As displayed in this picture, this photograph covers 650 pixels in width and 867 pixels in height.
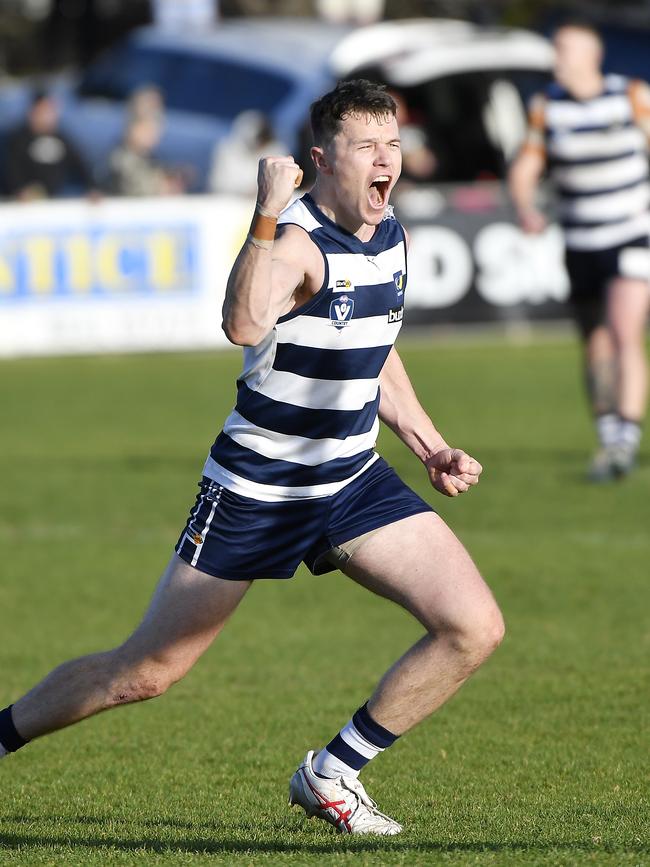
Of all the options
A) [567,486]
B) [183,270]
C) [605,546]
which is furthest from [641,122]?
[183,270]

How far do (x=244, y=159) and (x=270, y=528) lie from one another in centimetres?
1633

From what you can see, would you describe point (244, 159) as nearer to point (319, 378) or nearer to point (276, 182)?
point (319, 378)

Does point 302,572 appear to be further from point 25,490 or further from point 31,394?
point 31,394

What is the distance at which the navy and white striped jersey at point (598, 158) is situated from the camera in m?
11.3

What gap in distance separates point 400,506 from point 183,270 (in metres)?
13.8

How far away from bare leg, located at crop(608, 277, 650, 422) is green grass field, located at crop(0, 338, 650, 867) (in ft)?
1.77

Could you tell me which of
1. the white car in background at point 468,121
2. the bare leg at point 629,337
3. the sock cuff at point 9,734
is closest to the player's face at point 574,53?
the bare leg at point 629,337

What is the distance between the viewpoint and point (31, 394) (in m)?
16.6

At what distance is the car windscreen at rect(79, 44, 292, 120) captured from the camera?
24.4 meters

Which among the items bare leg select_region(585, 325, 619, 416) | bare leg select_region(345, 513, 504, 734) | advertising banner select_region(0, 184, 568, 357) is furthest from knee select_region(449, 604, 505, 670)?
advertising banner select_region(0, 184, 568, 357)

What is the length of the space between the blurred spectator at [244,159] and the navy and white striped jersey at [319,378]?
15.4 metres

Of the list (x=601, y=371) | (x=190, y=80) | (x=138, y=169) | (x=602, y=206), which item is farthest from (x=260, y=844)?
(x=190, y=80)

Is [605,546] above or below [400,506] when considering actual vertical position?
below

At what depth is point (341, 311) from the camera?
4.97 m
